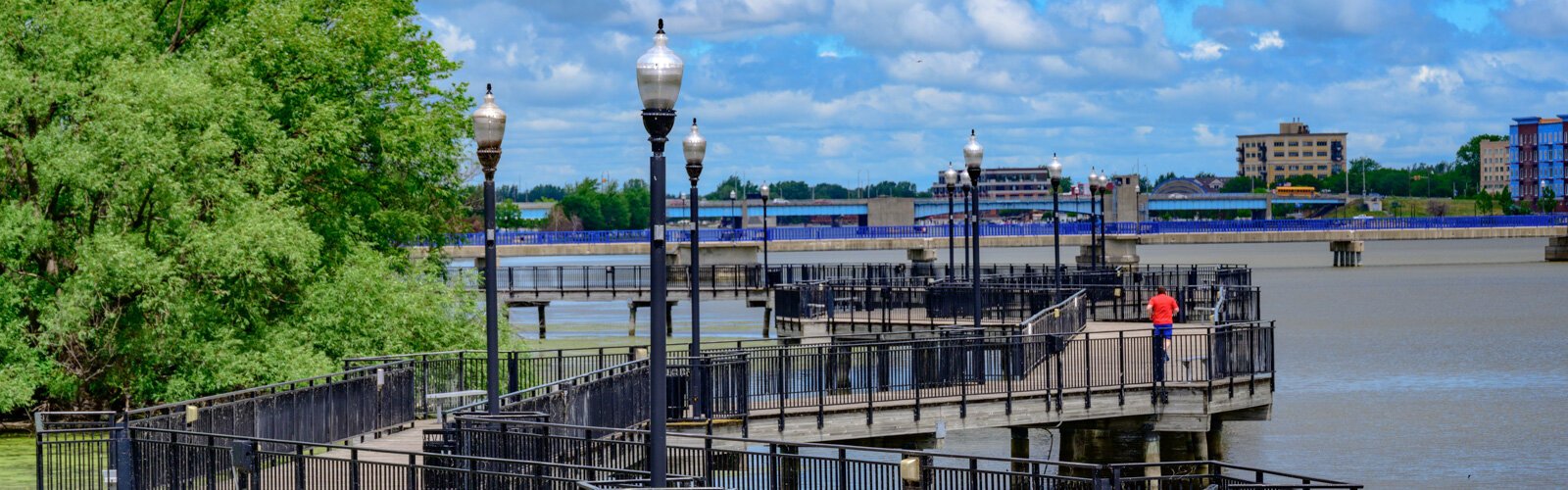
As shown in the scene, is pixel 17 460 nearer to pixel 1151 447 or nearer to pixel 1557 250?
pixel 1151 447

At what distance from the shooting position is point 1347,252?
154 m

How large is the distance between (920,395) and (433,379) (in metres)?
7.96

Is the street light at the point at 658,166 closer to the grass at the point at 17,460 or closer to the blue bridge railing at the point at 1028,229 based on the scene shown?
the grass at the point at 17,460

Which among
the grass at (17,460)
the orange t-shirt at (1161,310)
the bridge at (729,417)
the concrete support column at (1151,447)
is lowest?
the grass at (17,460)

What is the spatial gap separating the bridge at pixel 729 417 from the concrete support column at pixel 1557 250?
449 ft

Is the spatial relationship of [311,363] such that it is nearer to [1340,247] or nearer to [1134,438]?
[1134,438]

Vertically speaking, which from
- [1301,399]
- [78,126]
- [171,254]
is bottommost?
[1301,399]

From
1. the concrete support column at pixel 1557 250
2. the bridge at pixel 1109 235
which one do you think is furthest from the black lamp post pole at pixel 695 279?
the concrete support column at pixel 1557 250

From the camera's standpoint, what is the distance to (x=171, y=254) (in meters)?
34.3

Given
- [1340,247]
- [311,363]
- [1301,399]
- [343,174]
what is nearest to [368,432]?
[311,363]

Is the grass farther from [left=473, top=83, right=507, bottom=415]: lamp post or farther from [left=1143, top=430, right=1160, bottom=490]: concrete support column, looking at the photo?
[left=1143, top=430, right=1160, bottom=490]: concrete support column

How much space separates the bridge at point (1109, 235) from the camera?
13500 centimetres

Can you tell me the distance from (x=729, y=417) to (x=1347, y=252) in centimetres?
13662

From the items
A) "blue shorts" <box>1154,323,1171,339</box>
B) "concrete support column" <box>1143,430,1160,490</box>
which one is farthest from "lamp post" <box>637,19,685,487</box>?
"blue shorts" <box>1154,323,1171,339</box>
